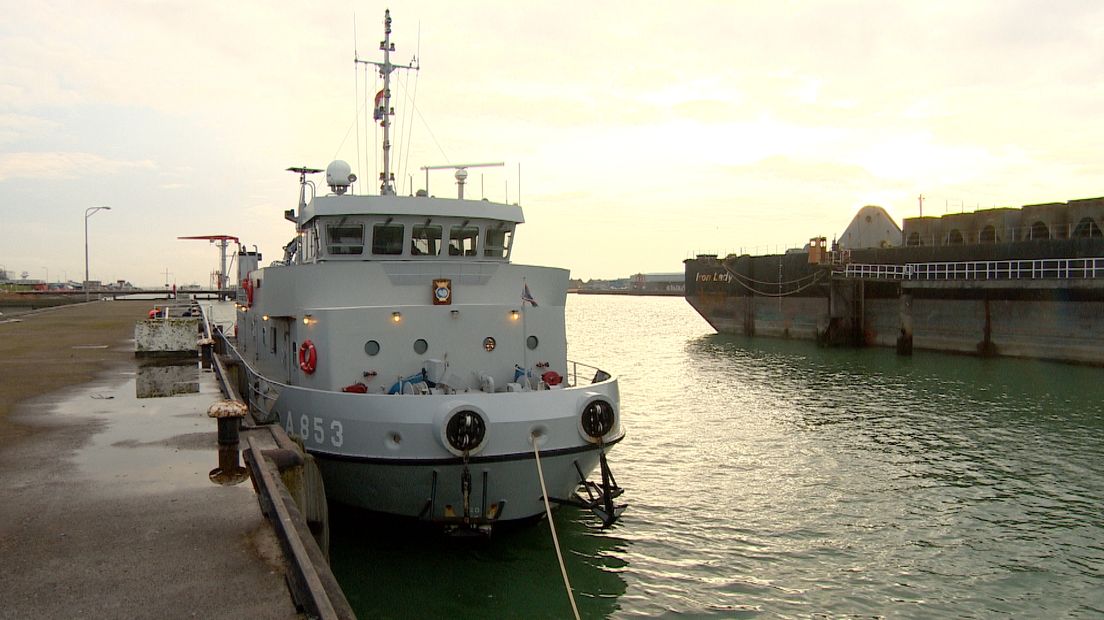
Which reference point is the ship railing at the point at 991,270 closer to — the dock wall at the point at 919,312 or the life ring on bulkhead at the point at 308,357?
the dock wall at the point at 919,312

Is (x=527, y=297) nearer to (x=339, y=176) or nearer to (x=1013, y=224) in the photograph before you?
(x=339, y=176)

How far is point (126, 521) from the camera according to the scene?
284 inches

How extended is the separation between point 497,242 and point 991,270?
38343mm

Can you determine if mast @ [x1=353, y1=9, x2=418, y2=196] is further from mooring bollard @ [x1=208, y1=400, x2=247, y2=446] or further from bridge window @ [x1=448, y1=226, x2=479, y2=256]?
mooring bollard @ [x1=208, y1=400, x2=247, y2=446]

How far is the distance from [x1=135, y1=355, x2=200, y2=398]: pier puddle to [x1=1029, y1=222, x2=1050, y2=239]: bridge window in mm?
53810

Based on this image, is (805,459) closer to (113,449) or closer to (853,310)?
(113,449)

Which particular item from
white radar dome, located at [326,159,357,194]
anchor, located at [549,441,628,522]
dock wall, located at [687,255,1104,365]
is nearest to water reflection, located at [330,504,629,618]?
anchor, located at [549,441,628,522]

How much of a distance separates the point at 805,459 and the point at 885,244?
4797cm

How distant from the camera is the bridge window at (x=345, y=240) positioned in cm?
1402

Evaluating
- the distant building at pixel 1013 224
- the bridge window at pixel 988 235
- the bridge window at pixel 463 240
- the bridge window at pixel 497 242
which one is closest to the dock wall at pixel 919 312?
the distant building at pixel 1013 224

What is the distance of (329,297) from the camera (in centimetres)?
1273

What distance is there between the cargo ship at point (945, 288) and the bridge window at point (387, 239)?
35938 mm

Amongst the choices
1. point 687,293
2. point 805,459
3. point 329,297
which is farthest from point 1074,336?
point 329,297

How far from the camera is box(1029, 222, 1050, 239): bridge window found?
50750 mm
